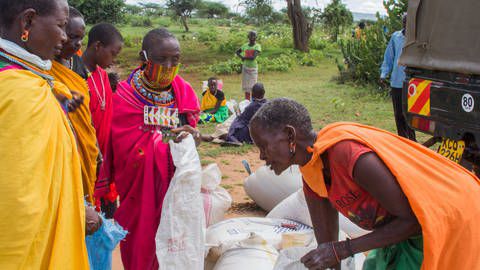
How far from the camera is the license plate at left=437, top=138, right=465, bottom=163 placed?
393cm

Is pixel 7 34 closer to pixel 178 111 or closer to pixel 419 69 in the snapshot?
pixel 178 111

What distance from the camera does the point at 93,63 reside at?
133 inches

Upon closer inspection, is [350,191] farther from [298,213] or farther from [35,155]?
[298,213]

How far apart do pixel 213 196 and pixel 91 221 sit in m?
1.68

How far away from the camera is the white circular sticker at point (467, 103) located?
3712mm

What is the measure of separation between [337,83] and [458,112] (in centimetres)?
918

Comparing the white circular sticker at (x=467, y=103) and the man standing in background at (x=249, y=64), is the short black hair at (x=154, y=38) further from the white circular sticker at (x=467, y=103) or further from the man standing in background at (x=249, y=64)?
the man standing in background at (x=249, y=64)

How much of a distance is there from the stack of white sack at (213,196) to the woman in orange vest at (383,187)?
1620mm

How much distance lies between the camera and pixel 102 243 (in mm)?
2316

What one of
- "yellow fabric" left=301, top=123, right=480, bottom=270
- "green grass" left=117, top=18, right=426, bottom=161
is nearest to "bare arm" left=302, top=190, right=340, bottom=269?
"yellow fabric" left=301, top=123, right=480, bottom=270

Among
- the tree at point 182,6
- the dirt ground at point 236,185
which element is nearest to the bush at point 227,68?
the dirt ground at point 236,185

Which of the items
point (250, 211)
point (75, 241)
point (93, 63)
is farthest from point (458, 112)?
point (75, 241)

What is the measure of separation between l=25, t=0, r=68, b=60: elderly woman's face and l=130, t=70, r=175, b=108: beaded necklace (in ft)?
Result: 4.07

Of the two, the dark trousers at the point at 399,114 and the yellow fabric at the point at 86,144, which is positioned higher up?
the yellow fabric at the point at 86,144
